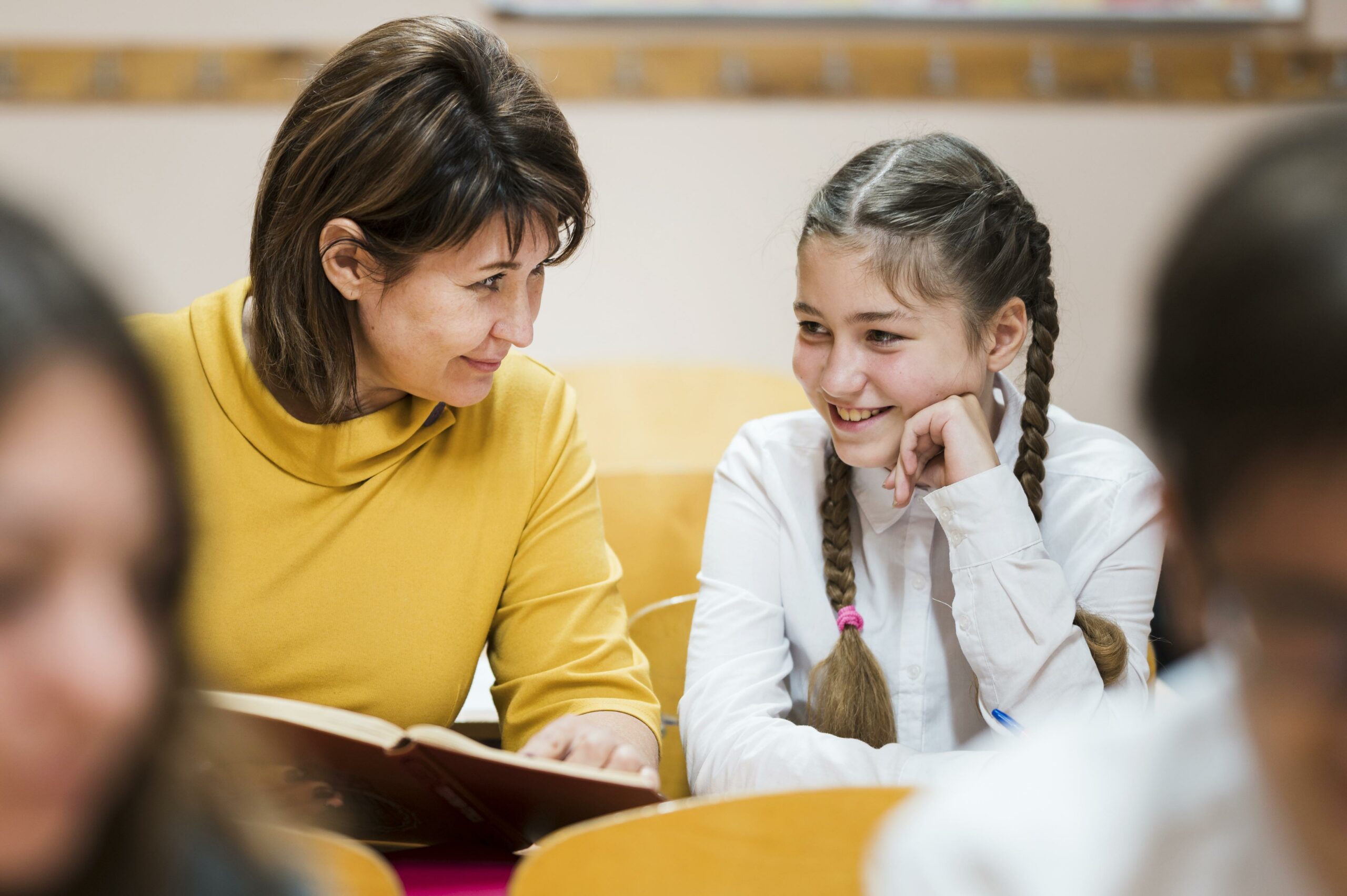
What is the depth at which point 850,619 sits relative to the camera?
1321mm

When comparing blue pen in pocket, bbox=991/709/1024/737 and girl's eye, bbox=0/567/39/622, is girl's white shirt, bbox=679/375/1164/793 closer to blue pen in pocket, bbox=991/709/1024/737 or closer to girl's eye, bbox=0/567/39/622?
blue pen in pocket, bbox=991/709/1024/737

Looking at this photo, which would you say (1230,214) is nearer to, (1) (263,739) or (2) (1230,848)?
(2) (1230,848)

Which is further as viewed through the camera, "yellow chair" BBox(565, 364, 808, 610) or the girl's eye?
"yellow chair" BBox(565, 364, 808, 610)

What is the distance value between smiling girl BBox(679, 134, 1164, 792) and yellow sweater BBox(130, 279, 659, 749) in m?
0.15

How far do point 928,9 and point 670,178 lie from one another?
0.67 m

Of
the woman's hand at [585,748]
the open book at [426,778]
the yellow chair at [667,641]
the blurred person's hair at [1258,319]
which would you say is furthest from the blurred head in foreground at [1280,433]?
the yellow chair at [667,641]

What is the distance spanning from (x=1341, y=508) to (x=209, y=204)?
8.45ft

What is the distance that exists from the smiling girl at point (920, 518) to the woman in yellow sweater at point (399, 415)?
0.17 meters

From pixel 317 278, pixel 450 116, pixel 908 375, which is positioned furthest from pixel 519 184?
pixel 908 375

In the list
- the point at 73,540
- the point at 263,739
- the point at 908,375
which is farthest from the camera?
the point at 908,375

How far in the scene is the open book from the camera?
79cm

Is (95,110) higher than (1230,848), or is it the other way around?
(95,110)

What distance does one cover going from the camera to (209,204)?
2562 mm

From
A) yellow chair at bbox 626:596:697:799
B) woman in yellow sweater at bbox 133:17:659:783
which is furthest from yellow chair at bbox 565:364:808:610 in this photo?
woman in yellow sweater at bbox 133:17:659:783
